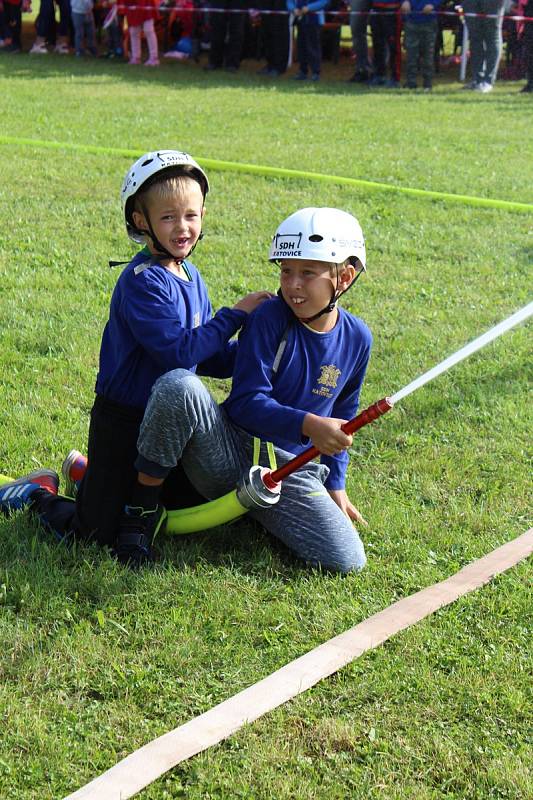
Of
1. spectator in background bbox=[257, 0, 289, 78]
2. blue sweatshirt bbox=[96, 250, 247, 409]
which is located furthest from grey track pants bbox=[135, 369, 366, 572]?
spectator in background bbox=[257, 0, 289, 78]

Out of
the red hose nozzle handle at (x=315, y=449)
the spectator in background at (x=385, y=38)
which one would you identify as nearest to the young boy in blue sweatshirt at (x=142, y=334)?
the red hose nozzle handle at (x=315, y=449)

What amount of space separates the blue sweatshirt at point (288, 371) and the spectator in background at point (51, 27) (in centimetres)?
1896

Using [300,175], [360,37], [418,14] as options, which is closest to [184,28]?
[360,37]

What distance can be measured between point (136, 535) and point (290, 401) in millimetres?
749

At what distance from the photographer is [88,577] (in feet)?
12.2

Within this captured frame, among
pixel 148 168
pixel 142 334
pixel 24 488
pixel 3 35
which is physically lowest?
pixel 24 488

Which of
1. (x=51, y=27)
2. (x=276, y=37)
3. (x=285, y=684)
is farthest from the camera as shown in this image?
(x=51, y=27)

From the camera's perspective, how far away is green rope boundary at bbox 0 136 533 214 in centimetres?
936

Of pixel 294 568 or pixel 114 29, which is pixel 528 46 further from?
pixel 294 568

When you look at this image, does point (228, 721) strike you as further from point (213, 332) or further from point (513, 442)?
point (513, 442)

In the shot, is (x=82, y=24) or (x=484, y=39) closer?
(x=484, y=39)

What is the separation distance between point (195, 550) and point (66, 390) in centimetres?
169

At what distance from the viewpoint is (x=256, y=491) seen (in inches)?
149

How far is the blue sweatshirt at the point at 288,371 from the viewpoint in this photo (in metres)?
3.79
